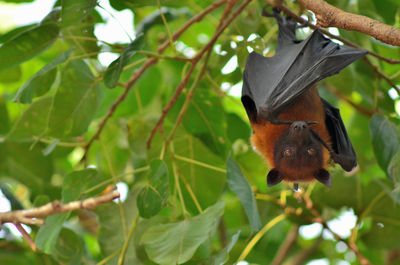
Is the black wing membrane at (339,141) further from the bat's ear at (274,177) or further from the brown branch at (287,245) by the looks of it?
the brown branch at (287,245)

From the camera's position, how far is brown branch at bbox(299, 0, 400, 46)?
250cm

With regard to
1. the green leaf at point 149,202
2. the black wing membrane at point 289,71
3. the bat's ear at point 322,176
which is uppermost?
the black wing membrane at point 289,71

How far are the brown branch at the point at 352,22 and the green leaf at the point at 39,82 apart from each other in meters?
1.71

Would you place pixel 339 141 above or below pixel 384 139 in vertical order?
below

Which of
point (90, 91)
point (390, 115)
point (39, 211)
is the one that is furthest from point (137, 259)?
point (390, 115)

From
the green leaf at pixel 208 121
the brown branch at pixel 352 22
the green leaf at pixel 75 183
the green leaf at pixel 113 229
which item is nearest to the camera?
the brown branch at pixel 352 22

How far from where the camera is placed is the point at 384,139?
146 inches

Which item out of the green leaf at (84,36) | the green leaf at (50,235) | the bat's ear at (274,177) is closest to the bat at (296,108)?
the bat's ear at (274,177)

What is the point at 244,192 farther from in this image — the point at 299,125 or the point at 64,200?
the point at 64,200

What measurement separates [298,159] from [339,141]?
0.36m

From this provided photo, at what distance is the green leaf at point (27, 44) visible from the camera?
358 cm

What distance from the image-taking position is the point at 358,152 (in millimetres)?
5457

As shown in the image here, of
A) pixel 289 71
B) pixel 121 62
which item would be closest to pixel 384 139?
pixel 289 71

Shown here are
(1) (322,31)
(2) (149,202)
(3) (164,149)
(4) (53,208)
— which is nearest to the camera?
(4) (53,208)
